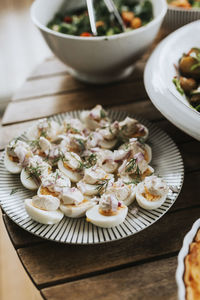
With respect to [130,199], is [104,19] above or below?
above

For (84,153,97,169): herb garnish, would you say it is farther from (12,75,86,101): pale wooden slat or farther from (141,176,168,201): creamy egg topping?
(12,75,86,101): pale wooden slat

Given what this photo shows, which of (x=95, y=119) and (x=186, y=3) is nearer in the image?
(x=95, y=119)

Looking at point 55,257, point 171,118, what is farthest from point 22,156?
point 171,118

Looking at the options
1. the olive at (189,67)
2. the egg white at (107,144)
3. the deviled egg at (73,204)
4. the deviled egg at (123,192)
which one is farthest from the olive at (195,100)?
the deviled egg at (73,204)

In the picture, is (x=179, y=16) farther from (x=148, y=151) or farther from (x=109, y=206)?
(x=109, y=206)

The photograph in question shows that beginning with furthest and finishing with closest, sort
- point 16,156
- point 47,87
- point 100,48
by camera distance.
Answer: point 47,87, point 100,48, point 16,156

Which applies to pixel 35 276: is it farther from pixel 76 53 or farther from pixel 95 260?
pixel 76 53

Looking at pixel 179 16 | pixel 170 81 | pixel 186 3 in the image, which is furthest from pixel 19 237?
pixel 186 3
